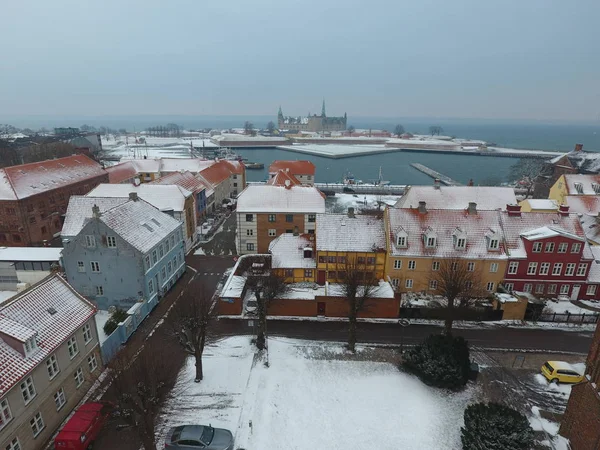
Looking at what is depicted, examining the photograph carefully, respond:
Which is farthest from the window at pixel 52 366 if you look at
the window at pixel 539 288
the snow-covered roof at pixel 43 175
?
the window at pixel 539 288

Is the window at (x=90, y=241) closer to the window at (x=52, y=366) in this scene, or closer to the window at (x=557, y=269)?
the window at (x=52, y=366)

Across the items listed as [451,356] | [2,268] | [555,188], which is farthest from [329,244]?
[555,188]

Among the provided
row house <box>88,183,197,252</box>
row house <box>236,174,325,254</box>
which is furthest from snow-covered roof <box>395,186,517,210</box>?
row house <box>88,183,197,252</box>

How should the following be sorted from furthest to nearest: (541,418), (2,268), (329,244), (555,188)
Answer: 1. (555,188)
2. (329,244)
3. (2,268)
4. (541,418)

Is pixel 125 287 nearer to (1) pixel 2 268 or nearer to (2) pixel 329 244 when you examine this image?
(1) pixel 2 268

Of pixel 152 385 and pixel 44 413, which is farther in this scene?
pixel 44 413

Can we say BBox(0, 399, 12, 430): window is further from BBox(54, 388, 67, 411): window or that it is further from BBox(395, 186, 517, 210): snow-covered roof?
BBox(395, 186, 517, 210): snow-covered roof
